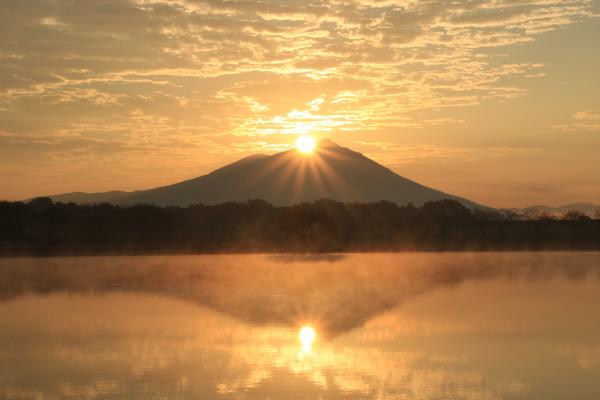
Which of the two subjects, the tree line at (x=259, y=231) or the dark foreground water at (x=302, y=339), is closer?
the dark foreground water at (x=302, y=339)

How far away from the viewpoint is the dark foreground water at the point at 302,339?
1508 cm

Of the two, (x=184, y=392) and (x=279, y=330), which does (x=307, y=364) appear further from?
(x=279, y=330)

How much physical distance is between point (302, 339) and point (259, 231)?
8211 centimetres

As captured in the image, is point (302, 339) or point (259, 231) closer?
point (302, 339)

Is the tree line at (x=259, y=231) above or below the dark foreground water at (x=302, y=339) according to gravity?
above

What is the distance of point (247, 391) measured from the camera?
48.0 feet

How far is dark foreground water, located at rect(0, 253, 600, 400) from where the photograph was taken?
15.1 m

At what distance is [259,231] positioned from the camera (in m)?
102

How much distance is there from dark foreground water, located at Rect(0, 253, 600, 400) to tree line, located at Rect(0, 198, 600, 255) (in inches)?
1792

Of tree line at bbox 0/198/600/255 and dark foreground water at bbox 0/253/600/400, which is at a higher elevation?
tree line at bbox 0/198/600/255

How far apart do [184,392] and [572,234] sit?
92.9m

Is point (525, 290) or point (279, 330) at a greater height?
point (525, 290)

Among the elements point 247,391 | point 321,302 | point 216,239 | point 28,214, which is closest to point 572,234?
point 216,239

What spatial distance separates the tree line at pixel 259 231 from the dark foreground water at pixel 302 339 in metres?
45.5
